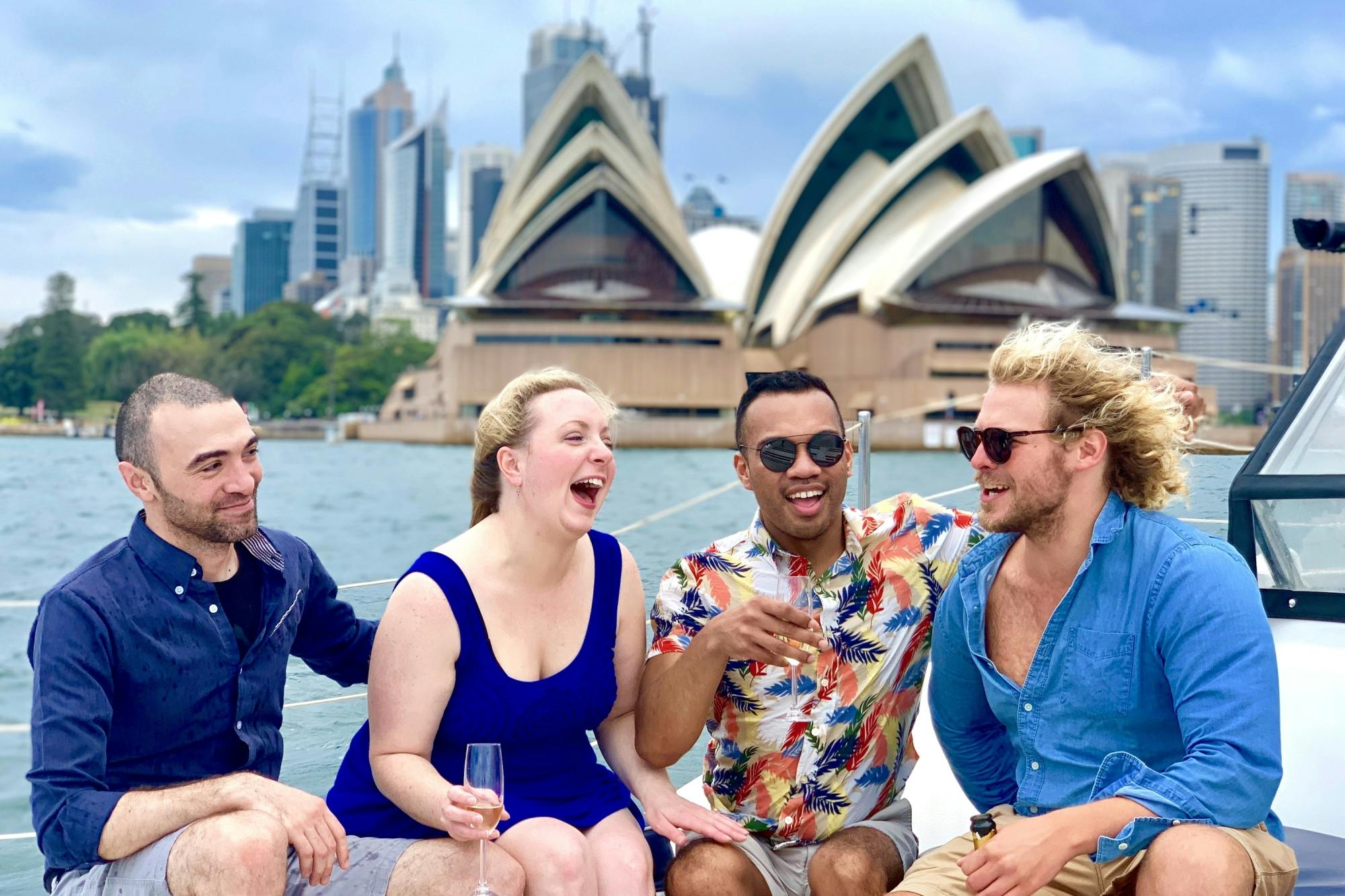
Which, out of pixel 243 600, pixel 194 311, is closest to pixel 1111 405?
pixel 243 600

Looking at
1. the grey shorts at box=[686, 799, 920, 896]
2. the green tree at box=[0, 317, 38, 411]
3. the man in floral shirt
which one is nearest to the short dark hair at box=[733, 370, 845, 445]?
the man in floral shirt

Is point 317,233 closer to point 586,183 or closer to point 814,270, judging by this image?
point 586,183

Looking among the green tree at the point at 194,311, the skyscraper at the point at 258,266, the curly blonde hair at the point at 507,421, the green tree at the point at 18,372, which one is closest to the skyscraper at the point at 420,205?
the skyscraper at the point at 258,266

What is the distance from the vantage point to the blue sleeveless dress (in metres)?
1.76

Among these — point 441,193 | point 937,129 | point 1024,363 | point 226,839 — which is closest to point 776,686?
point 1024,363

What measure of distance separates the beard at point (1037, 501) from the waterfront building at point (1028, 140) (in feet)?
339

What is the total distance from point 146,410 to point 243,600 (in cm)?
29

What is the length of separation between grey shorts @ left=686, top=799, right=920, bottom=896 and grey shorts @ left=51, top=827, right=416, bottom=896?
44cm

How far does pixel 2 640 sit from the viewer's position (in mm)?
8266

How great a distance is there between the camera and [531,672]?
1.79m

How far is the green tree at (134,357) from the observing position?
55000 millimetres

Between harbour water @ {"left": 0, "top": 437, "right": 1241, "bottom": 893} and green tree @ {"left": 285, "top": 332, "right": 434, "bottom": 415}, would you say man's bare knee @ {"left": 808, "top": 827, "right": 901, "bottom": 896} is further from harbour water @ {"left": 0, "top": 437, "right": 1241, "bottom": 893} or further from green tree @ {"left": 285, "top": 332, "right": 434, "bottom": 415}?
green tree @ {"left": 285, "top": 332, "right": 434, "bottom": 415}

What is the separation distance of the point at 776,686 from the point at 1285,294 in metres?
78.2

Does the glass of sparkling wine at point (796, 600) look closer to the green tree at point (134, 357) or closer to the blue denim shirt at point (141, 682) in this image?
the blue denim shirt at point (141, 682)
